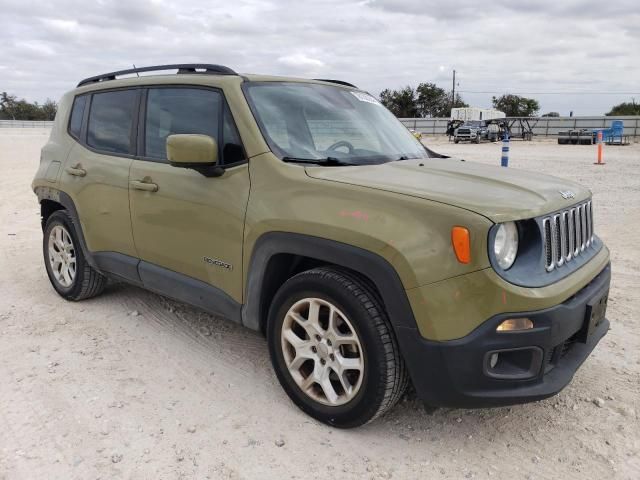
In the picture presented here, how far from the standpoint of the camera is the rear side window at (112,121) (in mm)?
4141

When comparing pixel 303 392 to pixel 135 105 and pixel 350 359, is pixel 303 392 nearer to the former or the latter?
pixel 350 359

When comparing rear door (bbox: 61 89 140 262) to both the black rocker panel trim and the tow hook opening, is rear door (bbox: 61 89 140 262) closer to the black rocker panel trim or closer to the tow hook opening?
the black rocker panel trim

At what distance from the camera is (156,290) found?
3.94m

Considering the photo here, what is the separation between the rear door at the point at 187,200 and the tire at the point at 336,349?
435 millimetres

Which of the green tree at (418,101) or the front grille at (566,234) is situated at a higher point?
the green tree at (418,101)

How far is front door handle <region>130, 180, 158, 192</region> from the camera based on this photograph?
373 centimetres

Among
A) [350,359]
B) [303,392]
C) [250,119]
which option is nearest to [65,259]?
[250,119]

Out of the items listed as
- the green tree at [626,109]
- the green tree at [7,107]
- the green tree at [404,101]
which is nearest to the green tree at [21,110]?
the green tree at [7,107]

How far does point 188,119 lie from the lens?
3678 millimetres

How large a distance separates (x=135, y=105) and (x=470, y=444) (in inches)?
124

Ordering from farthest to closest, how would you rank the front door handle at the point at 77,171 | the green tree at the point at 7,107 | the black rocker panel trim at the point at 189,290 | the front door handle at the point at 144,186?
the green tree at the point at 7,107, the front door handle at the point at 77,171, the front door handle at the point at 144,186, the black rocker panel trim at the point at 189,290

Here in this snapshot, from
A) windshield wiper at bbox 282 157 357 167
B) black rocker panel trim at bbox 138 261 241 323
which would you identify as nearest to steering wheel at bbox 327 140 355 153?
windshield wiper at bbox 282 157 357 167

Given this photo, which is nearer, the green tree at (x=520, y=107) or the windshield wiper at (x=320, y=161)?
the windshield wiper at (x=320, y=161)

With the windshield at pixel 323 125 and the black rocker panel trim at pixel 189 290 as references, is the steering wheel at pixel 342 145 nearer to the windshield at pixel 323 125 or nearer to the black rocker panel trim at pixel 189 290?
the windshield at pixel 323 125
